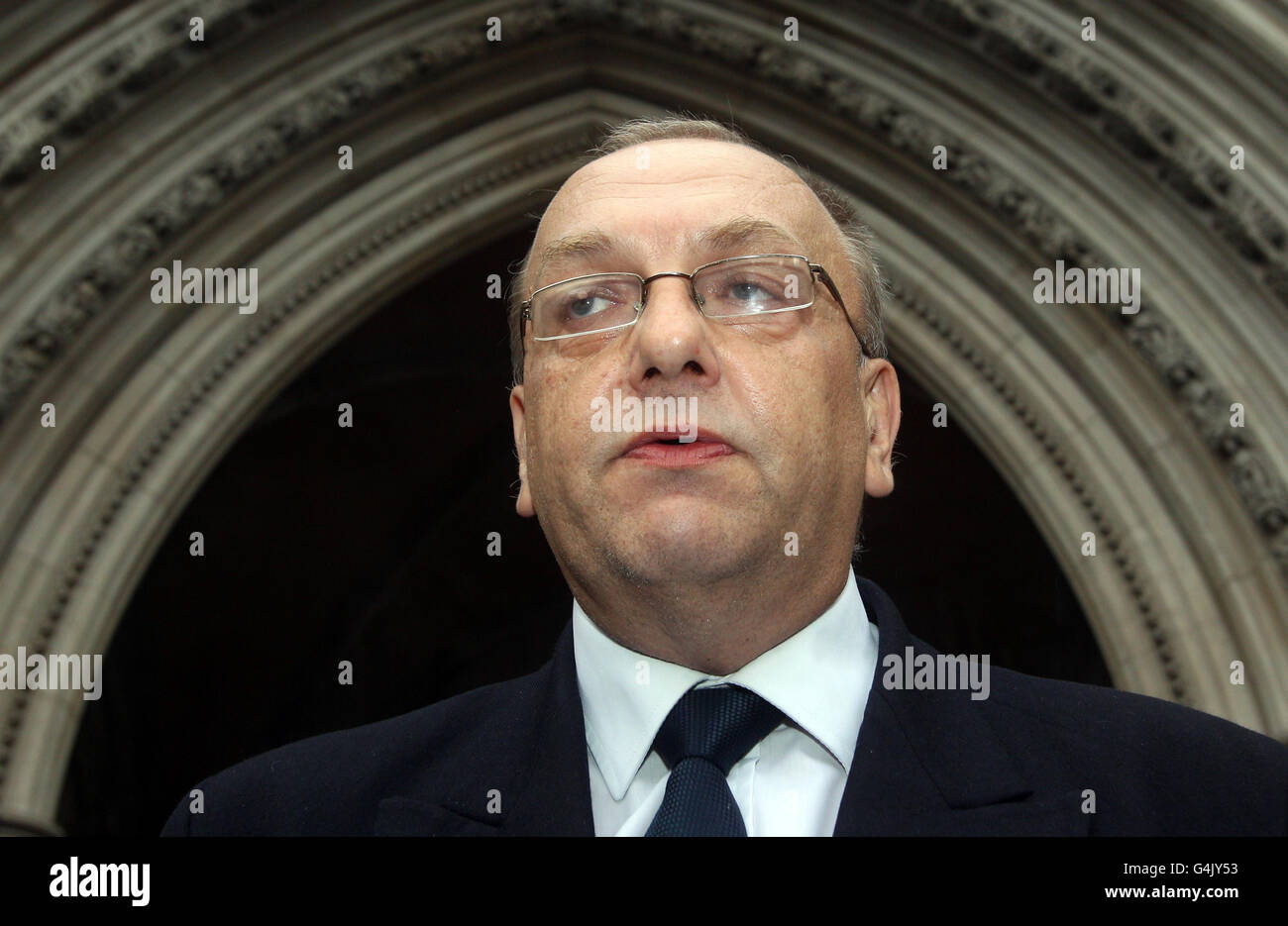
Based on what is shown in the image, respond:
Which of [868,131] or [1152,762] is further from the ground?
[868,131]

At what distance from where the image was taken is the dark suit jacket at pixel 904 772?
4.79 feet

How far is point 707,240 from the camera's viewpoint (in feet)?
5.11

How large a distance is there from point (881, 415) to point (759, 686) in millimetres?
426

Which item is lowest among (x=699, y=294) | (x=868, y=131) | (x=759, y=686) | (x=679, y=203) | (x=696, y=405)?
(x=759, y=686)

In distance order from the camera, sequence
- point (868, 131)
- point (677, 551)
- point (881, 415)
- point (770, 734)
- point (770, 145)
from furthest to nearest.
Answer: point (770, 145) → point (868, 131) → point (881, 415) → point (770, 734) → point (677, 551)

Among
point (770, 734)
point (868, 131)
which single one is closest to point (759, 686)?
point (770, 734)

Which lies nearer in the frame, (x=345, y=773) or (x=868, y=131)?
(x=345, y=773)

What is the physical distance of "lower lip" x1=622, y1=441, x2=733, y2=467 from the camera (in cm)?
140

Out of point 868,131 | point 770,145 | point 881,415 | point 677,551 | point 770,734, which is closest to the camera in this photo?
point 677,551

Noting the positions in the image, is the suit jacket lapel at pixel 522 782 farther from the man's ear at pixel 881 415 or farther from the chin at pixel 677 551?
the man's ear at pixel 881 415

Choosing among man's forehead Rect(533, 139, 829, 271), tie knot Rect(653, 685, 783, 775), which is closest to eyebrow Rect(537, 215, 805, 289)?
man's forehead Rect(533, 139, 829, 271)

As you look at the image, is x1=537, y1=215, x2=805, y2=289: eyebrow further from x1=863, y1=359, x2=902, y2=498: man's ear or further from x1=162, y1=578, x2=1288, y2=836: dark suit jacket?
x1=162, y1=578, x2=1288, y2=836: dark suit jacket

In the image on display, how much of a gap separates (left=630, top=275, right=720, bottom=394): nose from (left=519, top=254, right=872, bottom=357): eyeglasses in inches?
2.1

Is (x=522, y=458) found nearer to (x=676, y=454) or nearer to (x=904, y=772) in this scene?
(x=676, y=454)
